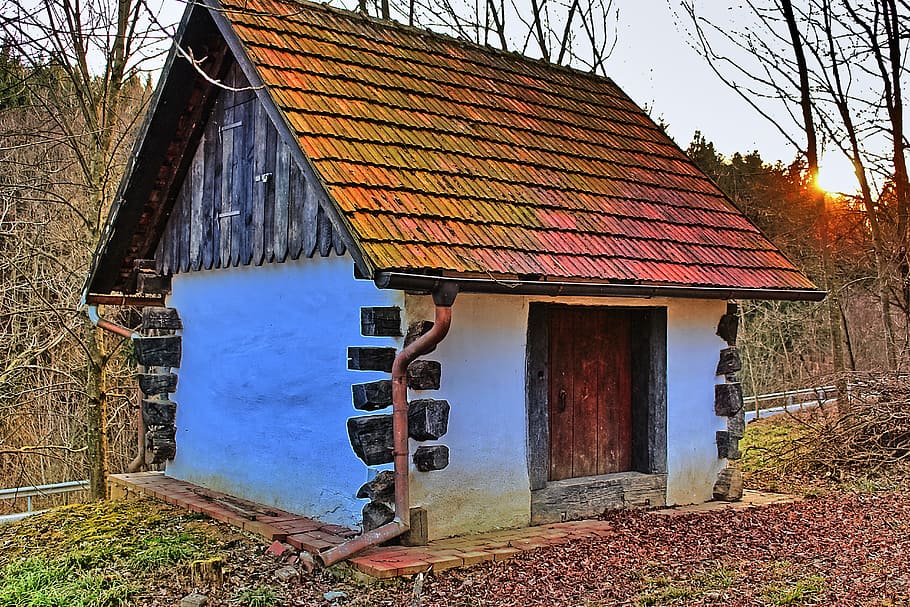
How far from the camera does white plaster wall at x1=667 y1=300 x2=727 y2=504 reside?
8.77 metres

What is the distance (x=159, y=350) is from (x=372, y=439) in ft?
13.3

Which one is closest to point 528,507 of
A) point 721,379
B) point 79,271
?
point 721,379

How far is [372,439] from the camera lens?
6.75m

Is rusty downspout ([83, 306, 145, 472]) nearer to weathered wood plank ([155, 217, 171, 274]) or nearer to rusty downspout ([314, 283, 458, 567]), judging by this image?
weathered wood plank ([155, 217, 171, 274])

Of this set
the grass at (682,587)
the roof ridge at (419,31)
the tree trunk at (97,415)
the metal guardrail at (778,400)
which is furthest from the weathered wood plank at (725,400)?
the tree trunk at (97,415)

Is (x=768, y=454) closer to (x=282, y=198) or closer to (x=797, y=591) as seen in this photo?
(x=797, y=591)

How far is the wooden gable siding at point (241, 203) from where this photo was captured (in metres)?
7.64

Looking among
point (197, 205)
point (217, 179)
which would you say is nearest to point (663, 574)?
point (217, 179)

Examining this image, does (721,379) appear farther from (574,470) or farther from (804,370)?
(804,370)

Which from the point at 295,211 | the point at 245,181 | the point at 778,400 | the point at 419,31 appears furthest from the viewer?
the point at 778,400

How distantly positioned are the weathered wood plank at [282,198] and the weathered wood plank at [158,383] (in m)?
2.71

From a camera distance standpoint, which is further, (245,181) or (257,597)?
(245,181)

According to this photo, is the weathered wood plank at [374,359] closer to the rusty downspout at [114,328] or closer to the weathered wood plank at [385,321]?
the weathered wood plank at [385,321]

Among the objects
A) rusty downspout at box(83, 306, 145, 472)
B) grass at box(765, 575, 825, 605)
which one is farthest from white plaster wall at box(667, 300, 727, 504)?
rusty downspout at box(83, 306, 145, 472)
